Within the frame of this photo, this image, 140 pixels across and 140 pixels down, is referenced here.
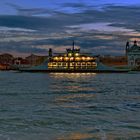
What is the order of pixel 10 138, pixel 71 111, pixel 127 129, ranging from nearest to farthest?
pixel 10 138 < pixel 127 129 < pixel 71 111

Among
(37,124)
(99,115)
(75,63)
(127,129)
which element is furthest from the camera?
(75,63)

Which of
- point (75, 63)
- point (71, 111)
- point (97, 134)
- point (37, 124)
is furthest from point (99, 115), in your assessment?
point (75, 63)

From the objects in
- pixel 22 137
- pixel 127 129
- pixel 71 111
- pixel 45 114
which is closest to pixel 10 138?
pixel 22 137

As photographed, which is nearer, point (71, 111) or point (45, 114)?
point (45, 114)

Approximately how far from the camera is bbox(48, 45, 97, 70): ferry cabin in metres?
178

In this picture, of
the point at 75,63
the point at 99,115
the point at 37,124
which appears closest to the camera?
the point at 37,124

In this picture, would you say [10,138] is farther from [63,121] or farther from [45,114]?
[45,114]

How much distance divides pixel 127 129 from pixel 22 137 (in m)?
4.12

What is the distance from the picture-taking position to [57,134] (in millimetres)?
15648

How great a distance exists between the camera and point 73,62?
177750 mm

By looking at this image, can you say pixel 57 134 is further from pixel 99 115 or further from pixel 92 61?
pixel 92 61

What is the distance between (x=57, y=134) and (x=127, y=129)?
2810 millimetres

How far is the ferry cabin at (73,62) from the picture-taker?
583ft

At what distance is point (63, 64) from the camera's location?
179125 mm
